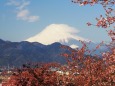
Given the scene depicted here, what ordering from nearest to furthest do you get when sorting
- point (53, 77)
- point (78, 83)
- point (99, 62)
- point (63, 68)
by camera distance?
point (53, 77), point (78, 83), point (99, 62), point (63, 68)

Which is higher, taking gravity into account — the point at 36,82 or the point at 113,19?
the point at 113,19

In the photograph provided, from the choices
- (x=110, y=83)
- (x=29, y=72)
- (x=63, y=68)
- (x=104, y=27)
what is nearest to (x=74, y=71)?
(x=63, y=68)

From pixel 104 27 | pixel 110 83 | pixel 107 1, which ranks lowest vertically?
pixel 110 83

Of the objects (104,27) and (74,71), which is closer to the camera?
(104,27)

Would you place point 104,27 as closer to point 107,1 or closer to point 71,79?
point 107,1

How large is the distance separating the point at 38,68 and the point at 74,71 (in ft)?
23.4

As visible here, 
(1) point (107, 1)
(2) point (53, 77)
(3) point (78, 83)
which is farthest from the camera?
(3) point (78, 83)

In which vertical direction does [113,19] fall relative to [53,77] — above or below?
above

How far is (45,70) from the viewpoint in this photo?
25.5 m

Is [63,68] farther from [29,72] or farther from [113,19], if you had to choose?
[113,19]

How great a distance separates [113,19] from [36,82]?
9.28 m

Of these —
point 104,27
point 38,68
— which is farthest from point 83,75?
point 104,27

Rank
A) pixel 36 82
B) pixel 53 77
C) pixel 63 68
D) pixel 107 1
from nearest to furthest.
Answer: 1. pixel 107 1
2. pixel 36 82
3. pixel 53 77
4. pixel 63 68

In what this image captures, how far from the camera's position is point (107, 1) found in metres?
16.2
